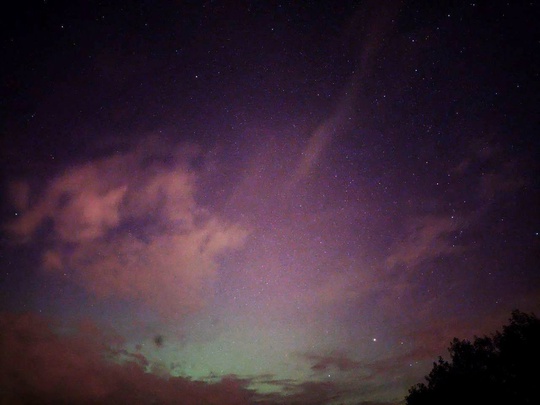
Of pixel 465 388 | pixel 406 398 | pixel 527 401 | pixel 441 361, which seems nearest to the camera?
pixel 527 401

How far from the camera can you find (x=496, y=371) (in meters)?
26.1

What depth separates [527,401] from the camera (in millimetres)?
23516

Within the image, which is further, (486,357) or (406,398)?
(406,398)

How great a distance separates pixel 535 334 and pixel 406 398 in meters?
15.4

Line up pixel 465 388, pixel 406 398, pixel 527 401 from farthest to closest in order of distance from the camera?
pixel 406 398, pixel 465 388, pixel 527 401

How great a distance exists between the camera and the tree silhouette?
23953 mm

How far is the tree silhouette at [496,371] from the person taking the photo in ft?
78.6

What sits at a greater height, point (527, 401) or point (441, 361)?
point (441, 361)

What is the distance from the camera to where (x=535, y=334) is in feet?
81.2

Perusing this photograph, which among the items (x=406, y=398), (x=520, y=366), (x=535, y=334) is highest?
(x=535, y=334)

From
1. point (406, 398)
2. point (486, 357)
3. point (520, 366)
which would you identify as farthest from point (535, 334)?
point (406, 398)

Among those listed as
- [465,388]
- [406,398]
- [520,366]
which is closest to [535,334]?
[520,366]

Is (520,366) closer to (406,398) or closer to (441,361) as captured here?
(441,361)

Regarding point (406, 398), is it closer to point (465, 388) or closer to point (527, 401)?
point (465, 388)
